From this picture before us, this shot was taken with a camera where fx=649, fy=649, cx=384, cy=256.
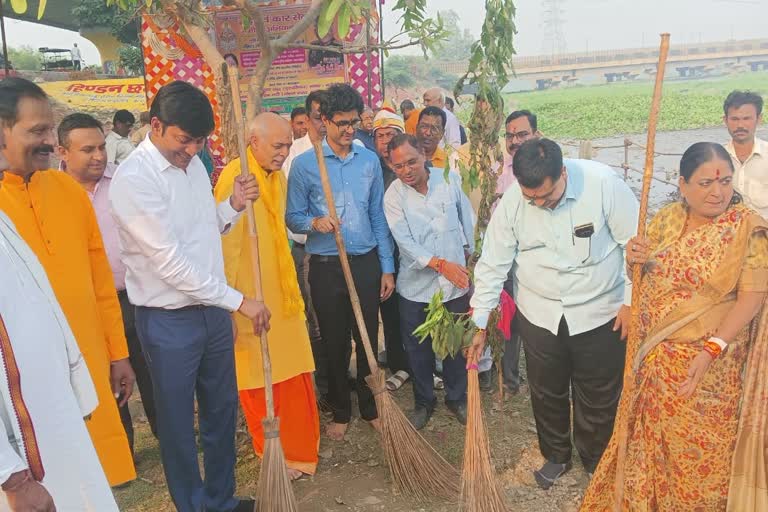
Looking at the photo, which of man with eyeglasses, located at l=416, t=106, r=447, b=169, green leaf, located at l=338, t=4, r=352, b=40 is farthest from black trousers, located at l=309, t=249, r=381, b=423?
green leaf, located at l=338, t=4, r=352, b=40

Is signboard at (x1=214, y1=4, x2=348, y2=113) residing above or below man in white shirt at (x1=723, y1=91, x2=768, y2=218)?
above

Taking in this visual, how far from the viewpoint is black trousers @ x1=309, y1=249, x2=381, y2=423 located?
3924mm

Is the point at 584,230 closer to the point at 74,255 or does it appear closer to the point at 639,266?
the point at 639,266

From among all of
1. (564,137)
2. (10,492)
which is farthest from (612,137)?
(10,492)

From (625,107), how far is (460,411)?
37.5 metres

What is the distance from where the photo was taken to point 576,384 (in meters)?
3.44

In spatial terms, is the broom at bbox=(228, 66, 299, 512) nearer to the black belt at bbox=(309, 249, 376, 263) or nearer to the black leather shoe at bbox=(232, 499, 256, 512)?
the black leather shoe at bbox=(232, 499, 256, 512)

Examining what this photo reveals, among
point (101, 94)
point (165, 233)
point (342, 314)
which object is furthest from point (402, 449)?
point (101, 94)

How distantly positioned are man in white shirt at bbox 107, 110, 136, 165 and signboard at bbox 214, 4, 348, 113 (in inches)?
85.2

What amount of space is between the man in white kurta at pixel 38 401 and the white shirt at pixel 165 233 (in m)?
0.66

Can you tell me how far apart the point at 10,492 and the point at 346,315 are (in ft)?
8.39

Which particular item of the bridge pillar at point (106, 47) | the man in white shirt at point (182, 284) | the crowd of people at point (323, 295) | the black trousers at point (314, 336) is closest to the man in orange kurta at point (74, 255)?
the crowd of people at point (323, 295)

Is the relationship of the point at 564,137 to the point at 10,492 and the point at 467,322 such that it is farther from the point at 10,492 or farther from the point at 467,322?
the point at 10,492

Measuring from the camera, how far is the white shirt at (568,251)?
3123 millimetres
